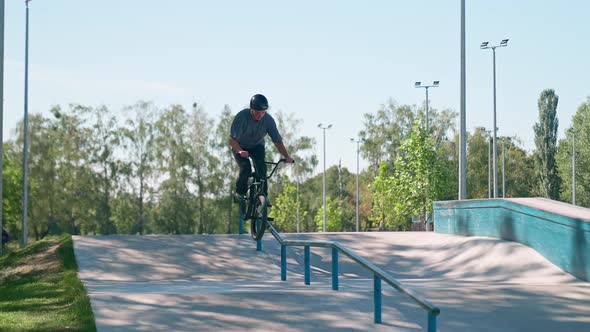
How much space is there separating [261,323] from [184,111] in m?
49.3

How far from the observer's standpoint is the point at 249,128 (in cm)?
1228

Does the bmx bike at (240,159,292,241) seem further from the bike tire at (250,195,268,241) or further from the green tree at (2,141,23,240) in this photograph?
the green tree at (2,141,23,240)

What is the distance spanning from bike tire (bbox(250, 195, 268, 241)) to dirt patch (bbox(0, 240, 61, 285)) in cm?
342

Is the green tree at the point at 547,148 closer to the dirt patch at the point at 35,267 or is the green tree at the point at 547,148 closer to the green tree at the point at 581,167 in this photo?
the green tree at the point at 581,167

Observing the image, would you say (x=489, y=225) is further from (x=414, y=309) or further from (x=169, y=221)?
(x=169, y=221)

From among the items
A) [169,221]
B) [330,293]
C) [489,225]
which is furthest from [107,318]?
[169,221]

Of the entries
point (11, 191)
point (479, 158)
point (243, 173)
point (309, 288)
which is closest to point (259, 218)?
point (243, 173)

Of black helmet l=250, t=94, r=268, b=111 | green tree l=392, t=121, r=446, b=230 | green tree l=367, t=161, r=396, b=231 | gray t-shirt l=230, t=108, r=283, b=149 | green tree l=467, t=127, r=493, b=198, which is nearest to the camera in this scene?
black helmet l=250, t=94, r=268, b=111

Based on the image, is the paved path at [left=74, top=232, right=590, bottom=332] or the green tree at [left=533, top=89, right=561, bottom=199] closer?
the paved path at [left=74, top=232, right=590, bottom=332]

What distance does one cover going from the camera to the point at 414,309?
897 cm

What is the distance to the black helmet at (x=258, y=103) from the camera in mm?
11758

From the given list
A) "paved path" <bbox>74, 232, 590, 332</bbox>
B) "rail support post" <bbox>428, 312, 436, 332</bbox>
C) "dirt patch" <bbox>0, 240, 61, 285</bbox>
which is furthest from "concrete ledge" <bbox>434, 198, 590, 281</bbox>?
"dirt patch" <bbox>0, 240, 61, 285</bbox>

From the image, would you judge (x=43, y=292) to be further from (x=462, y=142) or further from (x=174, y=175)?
(x=174, y=175)

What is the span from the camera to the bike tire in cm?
1246
